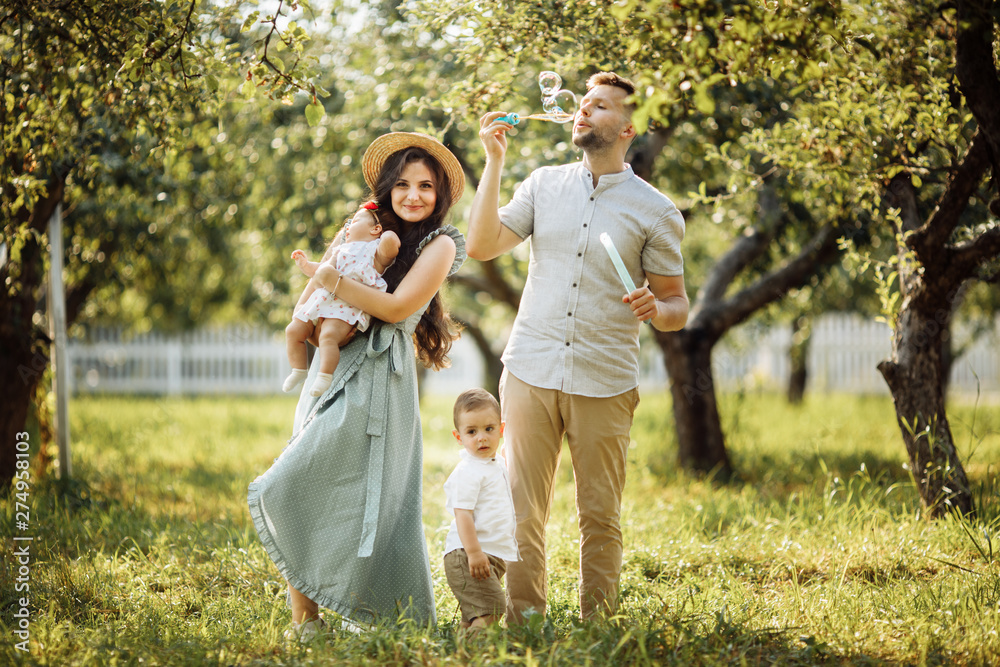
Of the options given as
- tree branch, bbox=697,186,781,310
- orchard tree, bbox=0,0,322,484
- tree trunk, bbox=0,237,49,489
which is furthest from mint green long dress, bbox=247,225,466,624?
tree branch, bbox=697,186,781,310

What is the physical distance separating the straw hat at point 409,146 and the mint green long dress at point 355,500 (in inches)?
11.6

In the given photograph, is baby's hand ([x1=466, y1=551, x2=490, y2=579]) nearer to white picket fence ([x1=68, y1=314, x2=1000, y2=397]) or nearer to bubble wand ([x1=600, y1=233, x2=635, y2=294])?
bubble wand ([x1=600, y1=233, x2=635, y2=294])

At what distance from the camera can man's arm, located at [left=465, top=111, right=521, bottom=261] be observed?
286cm

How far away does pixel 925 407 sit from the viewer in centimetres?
427

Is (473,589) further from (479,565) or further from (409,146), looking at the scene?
(409,146)

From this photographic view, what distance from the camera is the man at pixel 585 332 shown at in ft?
9.71

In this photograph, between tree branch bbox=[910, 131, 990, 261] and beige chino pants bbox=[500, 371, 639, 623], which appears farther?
tree branch bbox=[910, 131, 990, 261]

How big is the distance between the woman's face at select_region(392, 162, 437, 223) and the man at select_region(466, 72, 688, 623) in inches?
7.5

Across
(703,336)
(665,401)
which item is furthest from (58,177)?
(665,401)

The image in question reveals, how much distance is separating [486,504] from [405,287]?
2.61ft

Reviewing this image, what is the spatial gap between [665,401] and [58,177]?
9.20 metres

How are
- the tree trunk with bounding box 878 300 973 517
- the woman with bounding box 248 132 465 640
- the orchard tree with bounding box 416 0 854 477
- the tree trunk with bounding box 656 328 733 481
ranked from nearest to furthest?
the orchard tree with bounding box 416 0 854 477 → the woman with bounding box 248 132 465 640 → the tree trunk with bounding box 878 300 973 517 → the tree trunk with bounding box 656 328 733 481

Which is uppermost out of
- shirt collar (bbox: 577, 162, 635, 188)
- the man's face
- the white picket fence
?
the man's face

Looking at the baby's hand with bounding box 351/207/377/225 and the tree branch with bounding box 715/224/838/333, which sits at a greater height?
the baby's hand with bounding box 351/207/377/225
